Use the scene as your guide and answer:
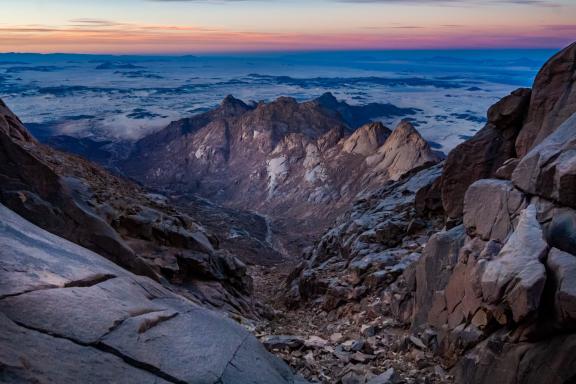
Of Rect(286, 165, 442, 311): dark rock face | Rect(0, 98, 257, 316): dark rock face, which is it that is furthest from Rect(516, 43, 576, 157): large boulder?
Rect(0, 98, 257, 316): dark rock face

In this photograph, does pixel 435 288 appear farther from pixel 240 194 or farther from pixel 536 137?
pixel 240 194

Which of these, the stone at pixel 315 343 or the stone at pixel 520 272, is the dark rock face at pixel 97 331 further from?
the stone at pixel 520 272

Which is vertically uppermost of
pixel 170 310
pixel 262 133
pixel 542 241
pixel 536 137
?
pixel 536 137

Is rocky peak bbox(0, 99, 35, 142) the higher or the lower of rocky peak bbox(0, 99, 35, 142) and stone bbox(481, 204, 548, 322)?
the higher

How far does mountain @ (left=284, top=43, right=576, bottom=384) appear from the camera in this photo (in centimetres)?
1026

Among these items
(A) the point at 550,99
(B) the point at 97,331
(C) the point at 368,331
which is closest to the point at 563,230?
(A) the point at 550,99

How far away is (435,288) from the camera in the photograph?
1650cm

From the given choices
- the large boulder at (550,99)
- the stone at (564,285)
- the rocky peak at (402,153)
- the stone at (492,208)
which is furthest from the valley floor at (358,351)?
the rocky peak at (402,153)

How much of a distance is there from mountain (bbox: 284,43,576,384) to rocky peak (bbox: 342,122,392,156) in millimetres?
70811

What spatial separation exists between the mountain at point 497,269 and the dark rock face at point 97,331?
4008 millimetres

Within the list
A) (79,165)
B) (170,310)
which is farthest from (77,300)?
(79,165)

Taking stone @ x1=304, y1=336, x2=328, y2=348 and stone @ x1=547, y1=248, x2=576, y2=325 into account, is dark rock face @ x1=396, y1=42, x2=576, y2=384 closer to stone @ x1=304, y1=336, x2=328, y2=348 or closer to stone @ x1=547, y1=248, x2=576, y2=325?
stone @ x1=547, y1=248, x2=576, y2=325

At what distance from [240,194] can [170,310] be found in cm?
10543

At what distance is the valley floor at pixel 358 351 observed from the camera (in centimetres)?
1319
